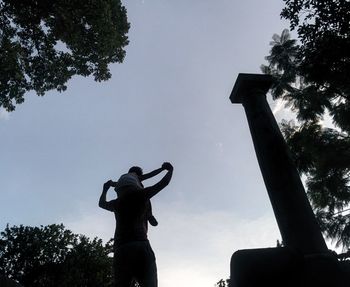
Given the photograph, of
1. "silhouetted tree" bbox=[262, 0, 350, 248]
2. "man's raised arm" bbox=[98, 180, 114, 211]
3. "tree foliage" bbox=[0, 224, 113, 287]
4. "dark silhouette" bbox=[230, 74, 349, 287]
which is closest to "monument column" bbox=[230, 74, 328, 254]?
"dark silhouette" bbox=[230, 74, 349, 287]

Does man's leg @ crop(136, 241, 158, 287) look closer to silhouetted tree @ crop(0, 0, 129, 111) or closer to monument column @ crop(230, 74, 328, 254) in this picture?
monument column @ crop(230, 74, 328, 254)

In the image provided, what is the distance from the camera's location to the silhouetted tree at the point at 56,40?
41.9 feet

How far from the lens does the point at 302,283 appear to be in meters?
2.69

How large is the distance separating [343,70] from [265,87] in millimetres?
6427

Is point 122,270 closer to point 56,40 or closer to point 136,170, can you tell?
point 136,170

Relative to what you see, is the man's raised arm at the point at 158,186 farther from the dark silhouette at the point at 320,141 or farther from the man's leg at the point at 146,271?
the dark silhouette at the point at 320,141

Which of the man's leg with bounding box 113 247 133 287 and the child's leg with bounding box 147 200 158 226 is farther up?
the child's leg with bounding box 147 200 158 226

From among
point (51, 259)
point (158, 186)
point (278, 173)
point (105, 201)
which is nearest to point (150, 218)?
point (158, 186)

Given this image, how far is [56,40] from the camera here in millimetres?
14031

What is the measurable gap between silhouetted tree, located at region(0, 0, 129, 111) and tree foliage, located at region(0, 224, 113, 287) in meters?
14.2

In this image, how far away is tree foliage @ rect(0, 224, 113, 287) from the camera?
2306 centimetres

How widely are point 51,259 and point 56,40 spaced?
17.8 meters

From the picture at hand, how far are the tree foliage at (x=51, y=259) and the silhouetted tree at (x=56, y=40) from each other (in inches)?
559

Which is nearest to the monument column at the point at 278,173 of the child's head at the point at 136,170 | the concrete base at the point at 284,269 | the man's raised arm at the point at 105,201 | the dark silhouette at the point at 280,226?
the dark silhouette at the point at 280,226
